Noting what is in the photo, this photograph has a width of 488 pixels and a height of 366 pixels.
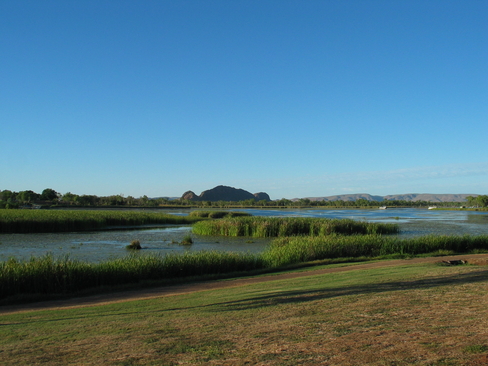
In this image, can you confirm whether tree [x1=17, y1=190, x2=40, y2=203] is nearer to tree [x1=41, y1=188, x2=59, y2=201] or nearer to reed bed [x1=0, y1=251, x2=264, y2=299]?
tree [x1=41, y1=188, x2=59, y2=201]

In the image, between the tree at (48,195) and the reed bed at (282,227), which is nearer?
the reed bed at (282,227)

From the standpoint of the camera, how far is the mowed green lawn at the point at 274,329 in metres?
5.64

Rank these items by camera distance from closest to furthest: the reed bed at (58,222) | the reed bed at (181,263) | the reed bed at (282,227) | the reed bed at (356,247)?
the reed bed at (181,263) → the reed bed at (356,247) → the reed bed at (282,227) → the reed bed at (58,222)

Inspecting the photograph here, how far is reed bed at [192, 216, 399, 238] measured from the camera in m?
40.8

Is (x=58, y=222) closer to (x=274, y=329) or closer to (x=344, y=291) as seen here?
(x=344, y=291)

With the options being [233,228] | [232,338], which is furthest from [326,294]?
[233,228]

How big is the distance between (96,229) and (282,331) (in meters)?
44.6

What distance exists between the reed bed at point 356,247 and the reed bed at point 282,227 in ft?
41.1

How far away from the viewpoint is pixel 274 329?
721 cm

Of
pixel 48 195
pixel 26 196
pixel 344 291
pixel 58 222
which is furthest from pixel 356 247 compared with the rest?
pixel 48 195

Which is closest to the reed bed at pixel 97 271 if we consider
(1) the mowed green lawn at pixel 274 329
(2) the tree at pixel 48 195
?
(1) the mowed green lawn at pixel 274 329

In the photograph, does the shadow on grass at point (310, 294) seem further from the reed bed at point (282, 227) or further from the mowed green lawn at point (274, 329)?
the reed bed at point (282, 227)

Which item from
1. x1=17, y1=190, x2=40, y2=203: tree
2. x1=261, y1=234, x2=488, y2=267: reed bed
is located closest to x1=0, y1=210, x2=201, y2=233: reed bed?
x1=261, y1=234, x2=488, y2=267: reed bed

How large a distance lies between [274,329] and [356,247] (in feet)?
62.7
